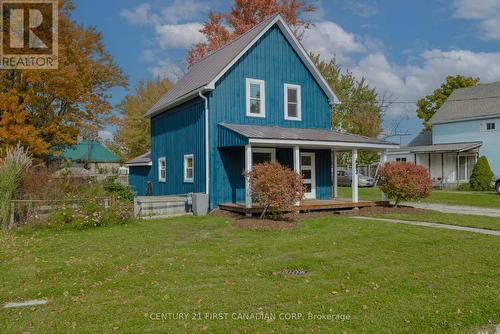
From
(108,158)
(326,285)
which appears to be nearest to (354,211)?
(326,285)

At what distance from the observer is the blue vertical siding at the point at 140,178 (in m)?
23.3

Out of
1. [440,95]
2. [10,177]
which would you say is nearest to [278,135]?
[10,177]

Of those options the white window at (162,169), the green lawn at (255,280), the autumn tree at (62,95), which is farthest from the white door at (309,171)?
the autumn tree at (62,95)

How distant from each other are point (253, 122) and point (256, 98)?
106cm

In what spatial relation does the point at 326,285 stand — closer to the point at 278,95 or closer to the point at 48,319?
the point at 48,319

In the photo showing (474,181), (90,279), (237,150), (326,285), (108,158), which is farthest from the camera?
(108,158)

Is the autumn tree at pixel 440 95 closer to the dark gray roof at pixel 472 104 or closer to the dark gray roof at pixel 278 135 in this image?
the dark gray roof at pixel 472 104

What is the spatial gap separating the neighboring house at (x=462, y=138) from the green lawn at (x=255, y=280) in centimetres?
2515

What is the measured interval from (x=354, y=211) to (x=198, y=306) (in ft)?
35.3

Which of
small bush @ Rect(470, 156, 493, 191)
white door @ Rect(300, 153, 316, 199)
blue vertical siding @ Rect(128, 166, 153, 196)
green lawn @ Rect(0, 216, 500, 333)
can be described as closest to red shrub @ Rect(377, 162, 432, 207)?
white door @ Rect(300, 153, 316, 199)

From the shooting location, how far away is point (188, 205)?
15.7 metres

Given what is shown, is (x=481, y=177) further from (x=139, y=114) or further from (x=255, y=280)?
(x=139, y=114)

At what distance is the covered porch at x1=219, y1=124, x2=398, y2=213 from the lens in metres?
13.8

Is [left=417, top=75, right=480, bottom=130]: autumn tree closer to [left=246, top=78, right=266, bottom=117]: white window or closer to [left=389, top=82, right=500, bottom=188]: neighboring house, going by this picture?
[left=389, top=82, right=500, bottom=188]: neighboring house
